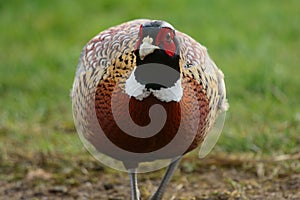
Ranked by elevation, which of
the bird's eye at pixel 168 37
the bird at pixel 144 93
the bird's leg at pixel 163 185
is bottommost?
the bird's leg at pixel 163 185

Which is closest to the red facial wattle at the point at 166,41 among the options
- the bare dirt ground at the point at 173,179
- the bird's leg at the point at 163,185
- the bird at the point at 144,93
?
the bird at the point at 144,93

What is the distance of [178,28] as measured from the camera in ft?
24.3

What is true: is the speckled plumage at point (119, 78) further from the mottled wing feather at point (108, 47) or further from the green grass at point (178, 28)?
the green grass at point (178, 28)

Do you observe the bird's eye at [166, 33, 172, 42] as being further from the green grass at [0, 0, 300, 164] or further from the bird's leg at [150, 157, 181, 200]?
the green grass at [0, 0, 300, 164]

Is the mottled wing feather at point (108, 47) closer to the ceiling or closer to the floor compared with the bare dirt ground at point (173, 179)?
closer to the ceiling

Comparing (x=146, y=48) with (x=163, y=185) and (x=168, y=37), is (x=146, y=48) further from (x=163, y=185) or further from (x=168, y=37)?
(x=163, y=185)

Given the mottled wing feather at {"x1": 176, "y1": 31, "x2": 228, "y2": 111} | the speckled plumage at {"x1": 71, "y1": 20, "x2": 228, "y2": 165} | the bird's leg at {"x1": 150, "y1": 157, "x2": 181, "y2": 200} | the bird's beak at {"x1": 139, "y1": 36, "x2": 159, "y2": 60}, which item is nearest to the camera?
the bird's beak at {"x1": 139, "y1": 36, "x2": 159, "y2": 60}

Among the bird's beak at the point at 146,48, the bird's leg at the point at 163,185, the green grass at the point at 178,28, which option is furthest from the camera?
the green grass at the point at 178,28

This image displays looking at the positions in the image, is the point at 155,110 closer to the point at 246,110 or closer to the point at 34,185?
the point at 34,185

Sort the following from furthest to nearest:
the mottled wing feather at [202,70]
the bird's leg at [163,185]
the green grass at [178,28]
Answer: the green grass at [178,28] → the bird's leg at [163,185] → the mottled wing feather at [202,70]

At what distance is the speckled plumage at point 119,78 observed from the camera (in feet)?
11.7

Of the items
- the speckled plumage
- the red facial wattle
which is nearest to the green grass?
the speckled plumage

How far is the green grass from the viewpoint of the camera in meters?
5.47

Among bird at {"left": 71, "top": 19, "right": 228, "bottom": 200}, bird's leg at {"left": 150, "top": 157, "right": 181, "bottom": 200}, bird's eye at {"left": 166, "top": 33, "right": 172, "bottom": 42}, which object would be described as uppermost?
bird's eye at {"left": 166, "top": 33, "right": 172, "bottom": 42}
